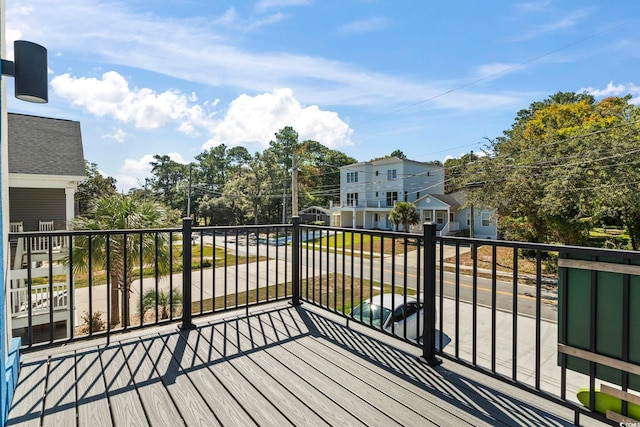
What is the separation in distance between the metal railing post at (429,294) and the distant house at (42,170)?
27.1 ft

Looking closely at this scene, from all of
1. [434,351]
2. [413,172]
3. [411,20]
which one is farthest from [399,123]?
[434,351]

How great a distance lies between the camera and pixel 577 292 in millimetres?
1487

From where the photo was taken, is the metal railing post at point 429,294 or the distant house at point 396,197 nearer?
the metal railing post at point 429,294

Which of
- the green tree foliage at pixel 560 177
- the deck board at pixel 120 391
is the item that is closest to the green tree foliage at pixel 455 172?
the green tree foliage at pixel 560 177

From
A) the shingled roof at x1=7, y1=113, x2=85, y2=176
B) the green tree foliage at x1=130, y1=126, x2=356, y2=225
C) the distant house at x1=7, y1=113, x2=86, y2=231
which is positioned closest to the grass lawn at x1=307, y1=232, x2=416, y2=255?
the distant house at x1=7, y1=113, x2=86, y2=231

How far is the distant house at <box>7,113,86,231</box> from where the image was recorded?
24.4 feet

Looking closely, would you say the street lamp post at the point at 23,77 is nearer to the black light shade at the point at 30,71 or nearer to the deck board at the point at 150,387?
the black light shade at the point at 30,71

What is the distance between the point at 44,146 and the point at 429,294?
1015 centimetres

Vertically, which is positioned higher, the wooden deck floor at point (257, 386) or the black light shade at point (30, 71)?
the black light shade at point (30, 71)

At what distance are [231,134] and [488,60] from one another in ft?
97.2

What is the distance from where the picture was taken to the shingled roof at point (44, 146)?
296 inches

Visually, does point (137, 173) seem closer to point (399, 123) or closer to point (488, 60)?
point (399, 123)

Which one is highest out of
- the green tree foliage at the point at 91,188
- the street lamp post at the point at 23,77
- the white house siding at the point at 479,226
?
the green tree foliage at the point at 91,188

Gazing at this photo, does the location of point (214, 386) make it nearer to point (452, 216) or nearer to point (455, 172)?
point (452, 216)
